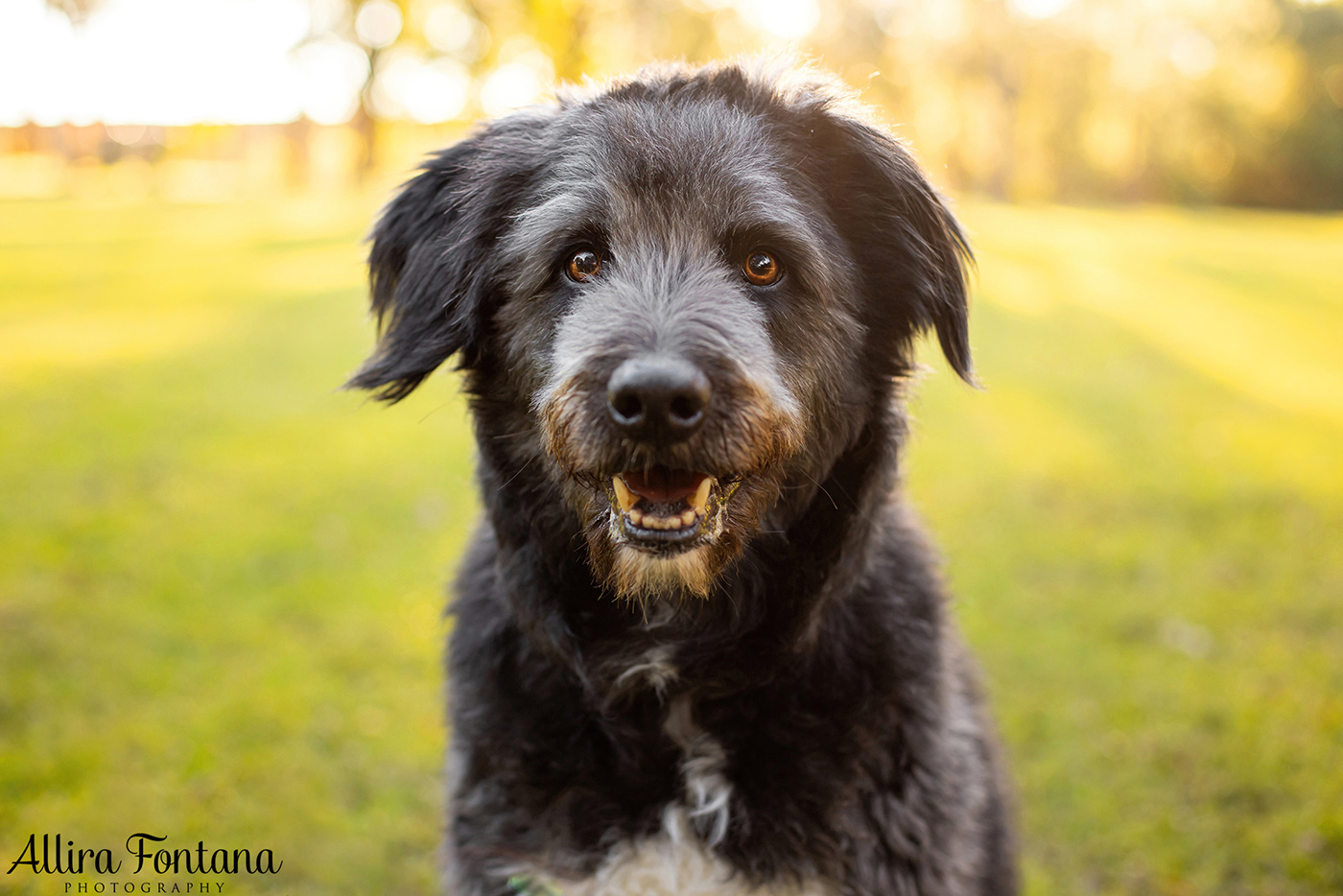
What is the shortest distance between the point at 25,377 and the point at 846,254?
9.38 metres

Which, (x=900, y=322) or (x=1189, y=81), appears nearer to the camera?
(x=900, y=322)

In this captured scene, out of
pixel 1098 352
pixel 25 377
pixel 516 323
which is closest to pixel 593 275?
pixel 516 323

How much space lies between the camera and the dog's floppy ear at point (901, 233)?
2.42 m

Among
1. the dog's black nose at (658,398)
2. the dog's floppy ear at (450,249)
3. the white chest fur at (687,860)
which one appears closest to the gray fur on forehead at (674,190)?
the dog's floppy ear at (450,249)

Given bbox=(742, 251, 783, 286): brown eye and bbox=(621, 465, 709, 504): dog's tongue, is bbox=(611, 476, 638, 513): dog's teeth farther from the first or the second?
→ bbox=(742, 251, 783, 286): brown eye

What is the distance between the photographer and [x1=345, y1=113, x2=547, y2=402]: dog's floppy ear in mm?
2424

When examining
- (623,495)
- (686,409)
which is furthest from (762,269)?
(623,495)

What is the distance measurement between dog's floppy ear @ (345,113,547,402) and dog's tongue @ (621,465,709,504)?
651 millimetres

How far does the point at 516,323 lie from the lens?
237 centimetres

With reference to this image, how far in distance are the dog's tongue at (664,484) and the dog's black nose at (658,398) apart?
0.20 metres

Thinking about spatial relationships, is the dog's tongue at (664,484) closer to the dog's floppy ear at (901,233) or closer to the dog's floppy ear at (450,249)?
the dog's floppy ear at (450,249)

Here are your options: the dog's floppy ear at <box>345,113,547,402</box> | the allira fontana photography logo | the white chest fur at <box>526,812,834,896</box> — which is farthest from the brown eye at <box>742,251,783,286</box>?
the allira fontana photography logo

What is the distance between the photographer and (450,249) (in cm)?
242

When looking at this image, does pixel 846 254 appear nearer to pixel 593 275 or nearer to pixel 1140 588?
pixel 593 275
